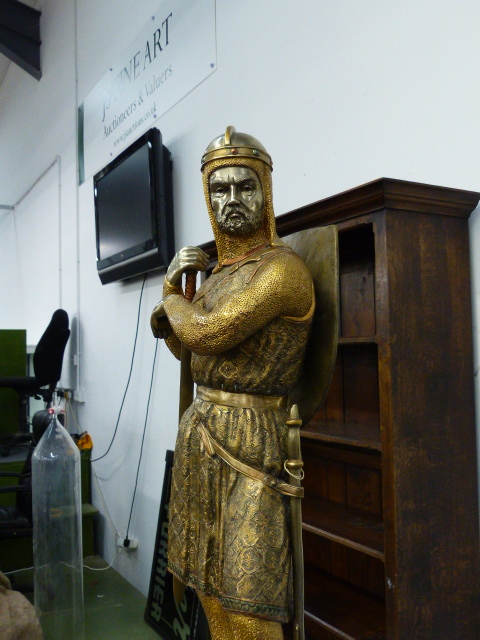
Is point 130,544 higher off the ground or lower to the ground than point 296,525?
lower

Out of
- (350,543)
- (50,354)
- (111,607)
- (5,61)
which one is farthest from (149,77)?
(5,61)

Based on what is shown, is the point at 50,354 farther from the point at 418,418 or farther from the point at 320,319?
the point at 418,418

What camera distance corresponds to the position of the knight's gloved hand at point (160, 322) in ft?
4.95

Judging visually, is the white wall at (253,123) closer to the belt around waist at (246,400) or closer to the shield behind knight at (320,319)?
the shield behind knight at (320,319)

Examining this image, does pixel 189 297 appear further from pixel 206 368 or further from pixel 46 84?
pixel 46 84

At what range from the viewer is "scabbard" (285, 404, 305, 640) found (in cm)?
127

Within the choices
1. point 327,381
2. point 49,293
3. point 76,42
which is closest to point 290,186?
point 327,381

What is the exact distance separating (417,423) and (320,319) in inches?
12.8

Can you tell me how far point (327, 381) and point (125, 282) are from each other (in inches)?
88.4

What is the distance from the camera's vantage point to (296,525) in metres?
1.27

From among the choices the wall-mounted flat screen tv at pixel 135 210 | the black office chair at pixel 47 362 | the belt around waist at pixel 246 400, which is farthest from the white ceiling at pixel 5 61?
the belt around waist at pixel 246 400

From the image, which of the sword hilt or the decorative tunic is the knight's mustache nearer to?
the decorative tunic

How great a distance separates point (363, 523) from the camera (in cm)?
162

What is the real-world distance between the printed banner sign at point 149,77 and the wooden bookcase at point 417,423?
1.46m
